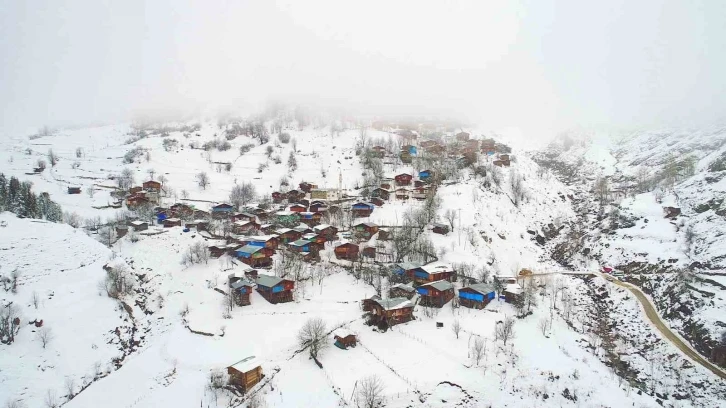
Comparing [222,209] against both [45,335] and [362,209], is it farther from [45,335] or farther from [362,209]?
[45,335]

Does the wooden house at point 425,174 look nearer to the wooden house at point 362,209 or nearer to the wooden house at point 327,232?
the wooden house at point 362,209

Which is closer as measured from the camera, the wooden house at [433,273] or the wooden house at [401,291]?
the wooden house at [401,291]

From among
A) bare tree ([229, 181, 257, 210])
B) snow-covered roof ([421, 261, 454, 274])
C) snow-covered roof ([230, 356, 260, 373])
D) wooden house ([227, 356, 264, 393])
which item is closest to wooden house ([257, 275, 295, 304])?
snow-covered roof ([230, 356, 260, 373])

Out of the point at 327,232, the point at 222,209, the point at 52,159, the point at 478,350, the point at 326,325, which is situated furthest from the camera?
the point at 52,159

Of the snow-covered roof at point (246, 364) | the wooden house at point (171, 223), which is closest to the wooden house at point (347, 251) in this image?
the snow-covered roof at point (246, 364)

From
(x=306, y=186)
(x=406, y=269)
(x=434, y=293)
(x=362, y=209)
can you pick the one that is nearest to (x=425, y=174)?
(x=362, y=209)

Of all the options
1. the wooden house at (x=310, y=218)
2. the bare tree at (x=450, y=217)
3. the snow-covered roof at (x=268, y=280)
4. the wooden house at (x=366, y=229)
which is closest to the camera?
the snow-covered roof at (x=268, y=280)
